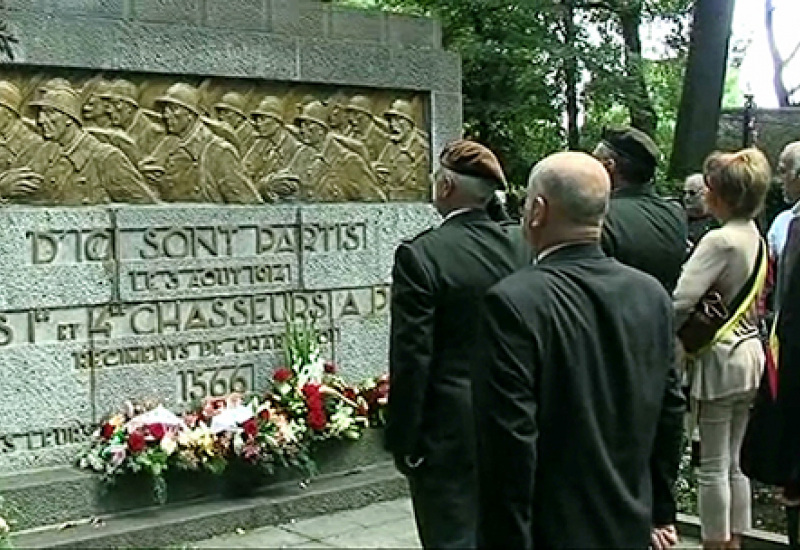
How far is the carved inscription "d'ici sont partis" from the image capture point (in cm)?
668

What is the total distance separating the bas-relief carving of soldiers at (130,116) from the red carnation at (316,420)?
180 centimetres

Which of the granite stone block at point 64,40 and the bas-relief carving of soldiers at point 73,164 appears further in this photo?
the bas-relief carving of soldiers at point 73,164

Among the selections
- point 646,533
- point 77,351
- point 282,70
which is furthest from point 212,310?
point 646,533

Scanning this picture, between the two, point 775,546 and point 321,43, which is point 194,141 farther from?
point 775,546

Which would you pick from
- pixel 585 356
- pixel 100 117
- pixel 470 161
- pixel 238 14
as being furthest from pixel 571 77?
pixel 585 356

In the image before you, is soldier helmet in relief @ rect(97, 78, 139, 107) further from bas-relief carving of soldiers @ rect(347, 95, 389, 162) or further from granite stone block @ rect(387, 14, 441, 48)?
granite stone block @ rect(387, 14, 441, 48)

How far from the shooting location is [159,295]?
7047 mm

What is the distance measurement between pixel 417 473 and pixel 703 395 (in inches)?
62.0

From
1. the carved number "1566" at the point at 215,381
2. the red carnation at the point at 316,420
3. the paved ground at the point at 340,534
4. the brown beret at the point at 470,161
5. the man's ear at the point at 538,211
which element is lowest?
the paved ground at the point at 340,534

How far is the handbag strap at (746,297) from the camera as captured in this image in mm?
5270

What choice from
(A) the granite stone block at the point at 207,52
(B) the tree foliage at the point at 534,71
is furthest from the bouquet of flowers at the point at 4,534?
(B) the tree foliage at the point at 534,71

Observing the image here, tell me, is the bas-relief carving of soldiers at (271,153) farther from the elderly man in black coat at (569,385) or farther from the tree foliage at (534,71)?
the tree foliage at (534,71)

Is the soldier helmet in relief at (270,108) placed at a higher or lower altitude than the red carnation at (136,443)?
higher

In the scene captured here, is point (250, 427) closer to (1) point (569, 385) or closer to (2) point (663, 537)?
(2) point (663, 537)
